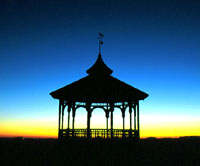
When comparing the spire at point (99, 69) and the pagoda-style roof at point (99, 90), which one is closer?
the pagoda-style roof at point (99, 90)

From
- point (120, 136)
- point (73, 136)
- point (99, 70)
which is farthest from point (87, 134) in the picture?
point (99, 70)

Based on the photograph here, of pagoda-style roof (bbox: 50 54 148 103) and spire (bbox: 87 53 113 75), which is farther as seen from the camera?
spire (bbox: 87 53 113 75)

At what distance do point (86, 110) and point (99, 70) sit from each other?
447cm

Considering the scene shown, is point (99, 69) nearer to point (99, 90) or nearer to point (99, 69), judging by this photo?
point (99, 69)

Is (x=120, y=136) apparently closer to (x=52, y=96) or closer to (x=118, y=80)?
(x=118, y=80)

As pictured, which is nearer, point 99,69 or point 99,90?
point 99,90

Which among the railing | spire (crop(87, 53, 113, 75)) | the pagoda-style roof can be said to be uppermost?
spire (crop(87, 53, 113, 75))

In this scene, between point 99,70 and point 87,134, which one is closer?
point 87,134

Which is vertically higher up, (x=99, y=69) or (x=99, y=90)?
(x=99, y=69)

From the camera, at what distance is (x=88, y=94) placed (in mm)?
22500

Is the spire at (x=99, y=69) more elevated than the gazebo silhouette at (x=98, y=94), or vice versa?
the spire at (x=99, y=69)

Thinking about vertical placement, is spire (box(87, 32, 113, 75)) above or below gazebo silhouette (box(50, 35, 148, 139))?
above

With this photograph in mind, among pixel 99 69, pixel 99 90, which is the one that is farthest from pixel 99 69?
pixel 99 90

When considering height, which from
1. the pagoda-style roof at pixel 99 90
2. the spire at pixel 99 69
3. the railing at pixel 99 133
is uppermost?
the spire at pixel 99 69
